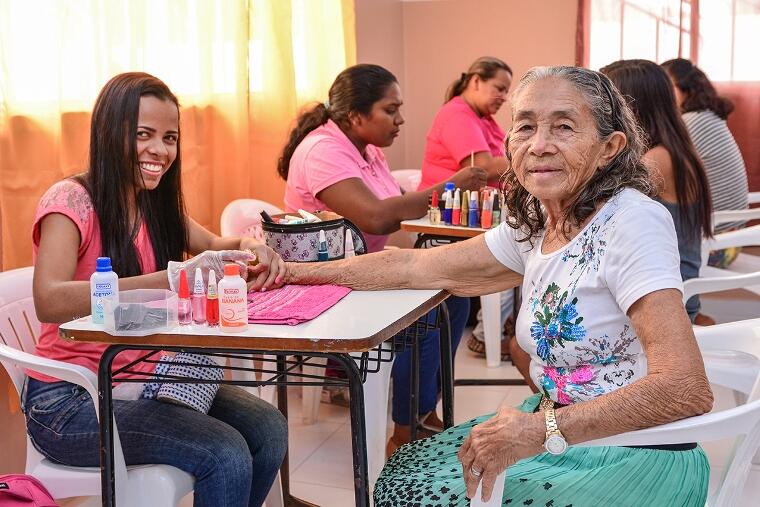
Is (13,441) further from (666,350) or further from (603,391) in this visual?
(666,350)

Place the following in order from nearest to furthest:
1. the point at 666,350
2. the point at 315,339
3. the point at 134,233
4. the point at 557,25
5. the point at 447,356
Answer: the point at 666,350 < the point at 315,339 < the point at 134,233 < the point at 447,356 < the point at 557,25

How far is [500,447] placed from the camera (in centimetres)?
155

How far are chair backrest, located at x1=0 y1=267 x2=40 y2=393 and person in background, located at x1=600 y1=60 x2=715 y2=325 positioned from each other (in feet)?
6.36

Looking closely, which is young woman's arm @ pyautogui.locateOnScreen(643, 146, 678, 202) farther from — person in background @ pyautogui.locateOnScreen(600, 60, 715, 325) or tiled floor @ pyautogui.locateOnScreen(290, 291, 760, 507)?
tiled floor @ pyautogui.locateOnScreen(290, 291, 760, 507)

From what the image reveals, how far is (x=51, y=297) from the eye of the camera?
1.98 metres

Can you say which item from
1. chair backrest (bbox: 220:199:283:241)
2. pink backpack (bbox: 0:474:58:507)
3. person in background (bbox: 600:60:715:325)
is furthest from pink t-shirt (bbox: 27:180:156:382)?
person in background (bbox: 600:60:715:325)

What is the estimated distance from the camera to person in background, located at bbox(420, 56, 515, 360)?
420cm

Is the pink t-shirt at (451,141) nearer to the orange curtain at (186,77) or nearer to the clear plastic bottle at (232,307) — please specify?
the orange curtain at (186,77)

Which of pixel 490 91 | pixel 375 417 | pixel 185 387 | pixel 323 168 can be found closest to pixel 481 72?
pixel 490 91

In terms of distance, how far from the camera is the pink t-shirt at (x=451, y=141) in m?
4.21

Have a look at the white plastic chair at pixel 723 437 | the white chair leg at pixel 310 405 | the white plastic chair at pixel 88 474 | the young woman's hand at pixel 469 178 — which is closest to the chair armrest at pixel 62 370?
the white plastic chair at pixel 88 474

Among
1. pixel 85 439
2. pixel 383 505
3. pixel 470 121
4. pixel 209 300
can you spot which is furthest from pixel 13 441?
pixel 470 121

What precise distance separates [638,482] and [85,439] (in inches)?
43.8

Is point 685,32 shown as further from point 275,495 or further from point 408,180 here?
point 275,495
